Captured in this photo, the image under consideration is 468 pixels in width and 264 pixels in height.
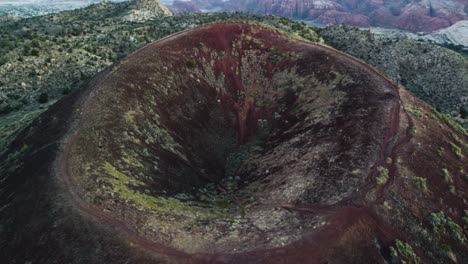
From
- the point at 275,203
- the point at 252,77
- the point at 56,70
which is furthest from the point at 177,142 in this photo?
the point at 56,70

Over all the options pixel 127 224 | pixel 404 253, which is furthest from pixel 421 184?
pixel 127 224

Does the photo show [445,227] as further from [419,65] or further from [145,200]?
[419,65]

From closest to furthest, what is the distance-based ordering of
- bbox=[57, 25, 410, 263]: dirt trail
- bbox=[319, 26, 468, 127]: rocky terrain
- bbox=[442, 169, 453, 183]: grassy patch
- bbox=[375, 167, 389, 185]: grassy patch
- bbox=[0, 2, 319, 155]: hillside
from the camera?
bbox=[57, 25, 410, 263]: dirt trail → bbox=[375, 167, 389, 185]: grassy patch → bbox=[442, 169, 453, 183]: grassy patch → bbox=[0, 2, 319, 155]: hillside → bbox=[319, 26, 468, 127]: rocky terrain

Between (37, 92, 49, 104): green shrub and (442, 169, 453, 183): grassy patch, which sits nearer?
(442, 169, 453, 183): grassy patch

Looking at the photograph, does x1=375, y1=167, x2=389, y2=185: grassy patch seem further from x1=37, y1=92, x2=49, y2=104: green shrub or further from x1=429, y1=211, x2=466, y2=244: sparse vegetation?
x1=37, y1=92, x2=49, y2=104: green shrub

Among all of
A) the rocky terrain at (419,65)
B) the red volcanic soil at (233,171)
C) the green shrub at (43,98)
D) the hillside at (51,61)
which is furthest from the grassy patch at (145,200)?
the rocky terrain at (419,65)

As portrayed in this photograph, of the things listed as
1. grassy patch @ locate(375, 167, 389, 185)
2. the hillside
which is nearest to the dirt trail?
grassy patch @ locate(375, 167, 389, 185)

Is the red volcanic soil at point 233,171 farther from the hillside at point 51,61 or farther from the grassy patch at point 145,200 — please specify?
the hillside at point 51,61
